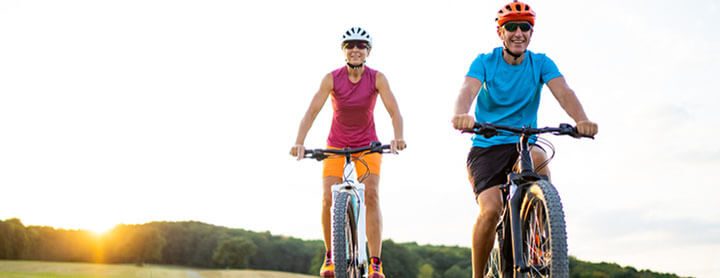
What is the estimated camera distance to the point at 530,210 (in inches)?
198

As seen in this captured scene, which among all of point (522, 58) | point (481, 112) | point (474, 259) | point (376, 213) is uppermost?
point (522, 58)

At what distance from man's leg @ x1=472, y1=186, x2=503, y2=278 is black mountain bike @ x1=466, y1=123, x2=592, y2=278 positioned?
110 millimetres

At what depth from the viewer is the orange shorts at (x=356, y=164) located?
24.7 ft

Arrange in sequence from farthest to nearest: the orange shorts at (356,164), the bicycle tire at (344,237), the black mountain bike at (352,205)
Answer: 1. the orange shorts at (356,164)
2. the black mountain bike at (352,205)
3. the bicycle tire at (344,237)

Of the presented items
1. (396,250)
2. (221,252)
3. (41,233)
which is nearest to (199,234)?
(221,252)

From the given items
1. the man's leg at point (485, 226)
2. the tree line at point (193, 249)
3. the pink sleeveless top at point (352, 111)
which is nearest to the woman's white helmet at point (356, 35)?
the pink sleeveless top at point (352, 111)

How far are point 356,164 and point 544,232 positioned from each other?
3.25 meters

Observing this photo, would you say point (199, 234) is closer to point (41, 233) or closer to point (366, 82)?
point (41, 233)

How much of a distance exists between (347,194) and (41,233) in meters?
14.3

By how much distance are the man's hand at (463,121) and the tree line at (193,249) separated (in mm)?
11569

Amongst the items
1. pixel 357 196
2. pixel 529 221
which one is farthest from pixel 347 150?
pixel 529 221

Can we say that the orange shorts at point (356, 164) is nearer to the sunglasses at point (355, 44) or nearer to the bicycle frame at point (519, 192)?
Result: the sunglasses at point (355, 44)

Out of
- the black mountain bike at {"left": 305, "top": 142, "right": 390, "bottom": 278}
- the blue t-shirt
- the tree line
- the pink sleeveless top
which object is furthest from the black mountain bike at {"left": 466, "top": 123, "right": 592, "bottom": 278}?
the tree line

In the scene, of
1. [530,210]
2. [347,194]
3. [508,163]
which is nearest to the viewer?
[530,210]
